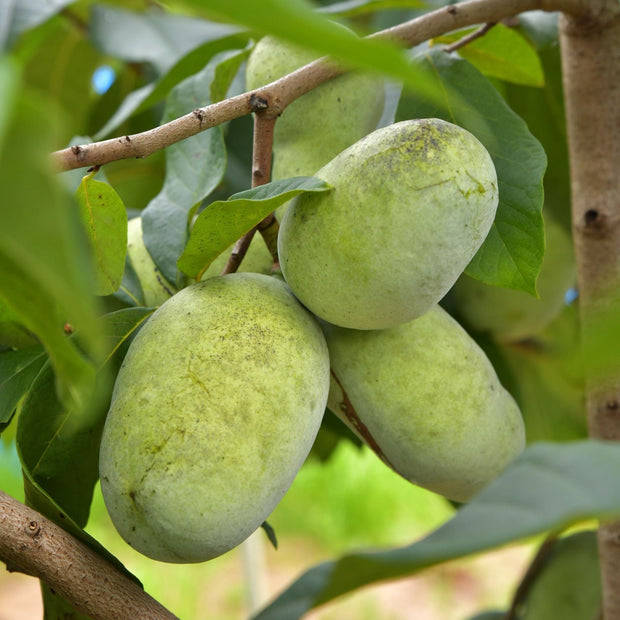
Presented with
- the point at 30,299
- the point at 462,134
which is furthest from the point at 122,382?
the point at 462,134

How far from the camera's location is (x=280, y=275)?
624mm

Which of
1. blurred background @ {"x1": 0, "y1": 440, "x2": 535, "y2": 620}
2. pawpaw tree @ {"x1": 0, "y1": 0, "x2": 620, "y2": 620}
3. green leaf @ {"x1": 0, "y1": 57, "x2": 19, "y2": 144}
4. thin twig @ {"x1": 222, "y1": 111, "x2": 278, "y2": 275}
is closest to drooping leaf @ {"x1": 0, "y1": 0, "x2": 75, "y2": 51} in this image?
pawpaw tree @ {"x1": 0, "y1": 0, "x2": 620, "y2": 620}

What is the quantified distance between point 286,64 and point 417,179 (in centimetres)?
24

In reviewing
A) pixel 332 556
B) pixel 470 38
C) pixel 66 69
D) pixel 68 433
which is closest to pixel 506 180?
pixel 470 38

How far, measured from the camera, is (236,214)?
0.52m

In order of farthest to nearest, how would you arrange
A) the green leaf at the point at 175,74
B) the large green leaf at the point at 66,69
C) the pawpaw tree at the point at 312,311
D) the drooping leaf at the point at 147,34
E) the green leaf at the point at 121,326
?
the large green leaf at the point at 66,69
the drooping leaf at the point at 147,34
the green leaf at the point at 175,74
the green leaf at the point at 121,326
the pawpaw tree at the point at 312,311

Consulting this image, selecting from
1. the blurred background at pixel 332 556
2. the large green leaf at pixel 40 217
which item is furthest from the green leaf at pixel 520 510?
the blurred background at pixel 332 556

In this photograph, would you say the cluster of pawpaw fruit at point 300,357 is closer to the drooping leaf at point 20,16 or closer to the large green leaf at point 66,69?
the drooping leaf at point 20,16

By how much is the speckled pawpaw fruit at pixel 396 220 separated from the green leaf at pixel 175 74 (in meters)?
0.38

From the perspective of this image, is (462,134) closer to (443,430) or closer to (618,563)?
(443,430)

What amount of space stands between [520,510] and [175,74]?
0.69m

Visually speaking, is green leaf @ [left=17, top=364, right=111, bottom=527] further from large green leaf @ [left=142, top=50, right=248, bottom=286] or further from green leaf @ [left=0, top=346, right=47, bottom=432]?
large green leaf @ [left=142, top=50, right=248, bottom=286]

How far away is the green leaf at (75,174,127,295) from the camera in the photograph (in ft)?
1.71

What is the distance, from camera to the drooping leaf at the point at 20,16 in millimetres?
931
